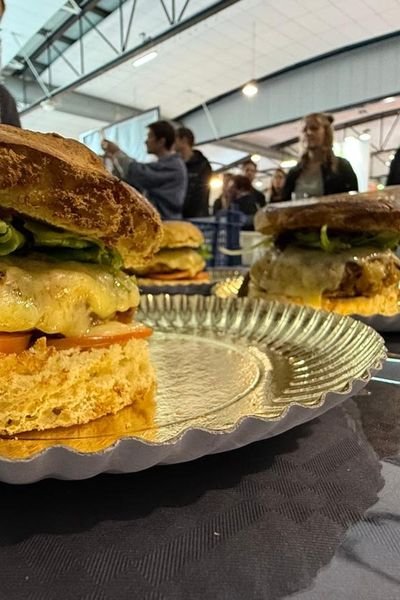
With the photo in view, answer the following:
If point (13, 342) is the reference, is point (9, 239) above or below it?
above

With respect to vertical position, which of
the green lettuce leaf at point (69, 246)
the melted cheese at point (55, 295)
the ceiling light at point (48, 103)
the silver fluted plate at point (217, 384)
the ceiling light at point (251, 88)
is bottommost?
the silver fluted plate at point (217, 384)

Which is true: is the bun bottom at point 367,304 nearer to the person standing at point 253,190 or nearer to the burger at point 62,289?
the burger at point 62,289

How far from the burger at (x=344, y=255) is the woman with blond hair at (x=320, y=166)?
87.0 inches

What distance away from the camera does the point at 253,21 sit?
24.6 feet

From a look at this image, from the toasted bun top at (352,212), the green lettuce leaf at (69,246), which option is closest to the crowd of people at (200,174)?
the toasted bun top at (352,212)

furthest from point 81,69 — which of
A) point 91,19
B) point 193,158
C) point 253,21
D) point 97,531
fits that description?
point 97,531

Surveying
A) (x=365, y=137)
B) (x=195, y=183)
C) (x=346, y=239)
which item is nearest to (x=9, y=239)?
(x=346, y=239)

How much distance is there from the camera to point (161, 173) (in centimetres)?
521

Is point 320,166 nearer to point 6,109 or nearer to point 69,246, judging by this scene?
point 6,109

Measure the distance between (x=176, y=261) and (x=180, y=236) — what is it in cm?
20

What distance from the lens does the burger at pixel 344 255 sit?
205 cm

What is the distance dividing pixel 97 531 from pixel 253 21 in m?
8.29

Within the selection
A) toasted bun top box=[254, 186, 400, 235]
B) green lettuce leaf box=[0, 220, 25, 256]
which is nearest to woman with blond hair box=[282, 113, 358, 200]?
toasted bun top box=[254, 186, 400, 235]

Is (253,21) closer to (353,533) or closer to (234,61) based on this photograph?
(234,61)
